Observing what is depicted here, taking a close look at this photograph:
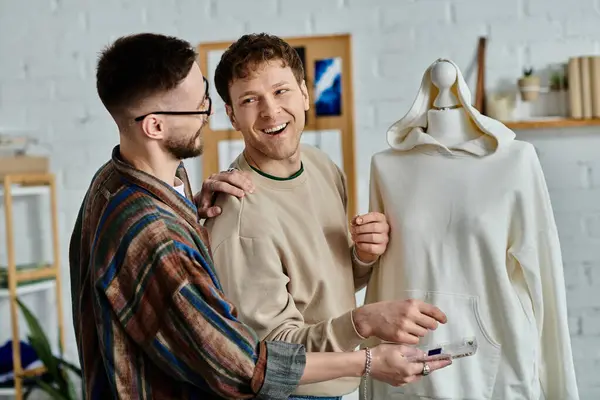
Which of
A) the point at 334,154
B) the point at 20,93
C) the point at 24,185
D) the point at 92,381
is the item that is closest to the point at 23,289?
the point at 24,185

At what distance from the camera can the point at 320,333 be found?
1504mm

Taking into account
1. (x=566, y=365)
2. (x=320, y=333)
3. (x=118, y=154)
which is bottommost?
(x=566, y=365)

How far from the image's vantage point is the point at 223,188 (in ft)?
5.33

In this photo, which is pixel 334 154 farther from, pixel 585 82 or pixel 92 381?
pixel 92 381

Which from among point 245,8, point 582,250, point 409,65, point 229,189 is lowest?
point 582,250

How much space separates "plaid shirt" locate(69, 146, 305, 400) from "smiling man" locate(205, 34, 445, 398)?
0.47 feet

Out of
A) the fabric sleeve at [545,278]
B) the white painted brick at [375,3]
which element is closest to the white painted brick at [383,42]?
the white painted brick at [375,3]

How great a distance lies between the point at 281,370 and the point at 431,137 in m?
0.61

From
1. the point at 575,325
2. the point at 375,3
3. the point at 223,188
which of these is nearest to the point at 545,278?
the point at 223,188

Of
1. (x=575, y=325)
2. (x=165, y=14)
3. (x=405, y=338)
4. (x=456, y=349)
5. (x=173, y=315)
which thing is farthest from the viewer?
(x=165, y=14)

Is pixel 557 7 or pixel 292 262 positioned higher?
pixel 557 7

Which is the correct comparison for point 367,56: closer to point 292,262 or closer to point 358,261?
point 358,261

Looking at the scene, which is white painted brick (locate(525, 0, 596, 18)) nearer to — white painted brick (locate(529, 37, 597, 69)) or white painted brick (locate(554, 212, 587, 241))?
white painted brick (locate(529, 37, 597, 69))

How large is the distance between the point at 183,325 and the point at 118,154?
375mm
